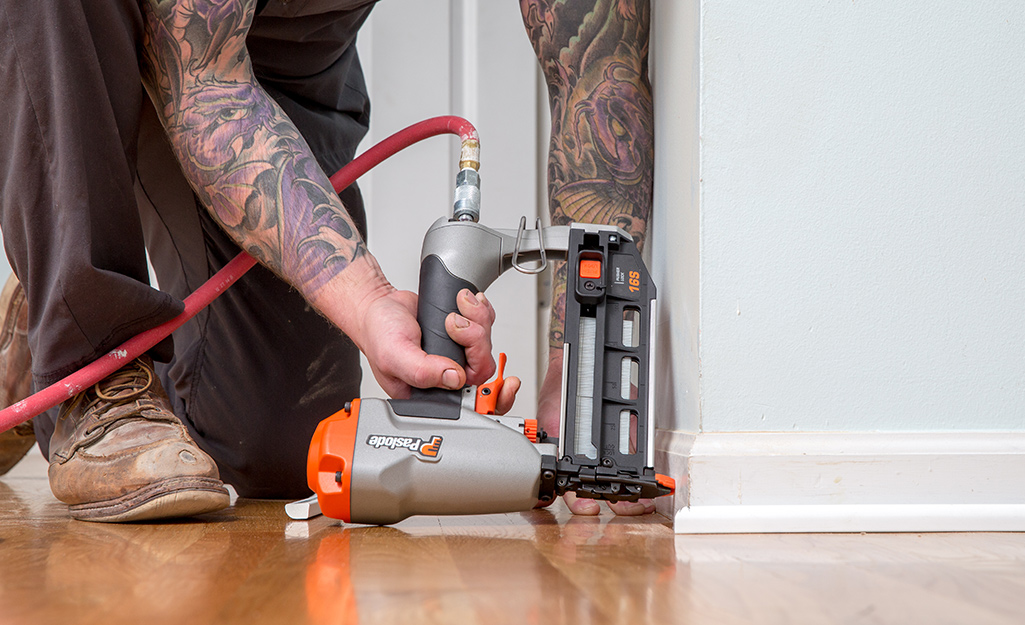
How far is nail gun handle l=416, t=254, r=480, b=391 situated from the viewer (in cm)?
81

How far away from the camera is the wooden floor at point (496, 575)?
17.4 inches

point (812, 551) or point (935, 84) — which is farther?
point (935, 84)

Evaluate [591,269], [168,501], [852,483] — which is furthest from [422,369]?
[852,483]

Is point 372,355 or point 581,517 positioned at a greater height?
point 372,355

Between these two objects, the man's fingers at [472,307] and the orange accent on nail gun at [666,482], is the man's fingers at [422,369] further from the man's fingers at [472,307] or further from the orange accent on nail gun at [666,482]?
the orange accent on nail gun at [666,482]

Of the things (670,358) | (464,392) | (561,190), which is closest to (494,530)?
(464,392)

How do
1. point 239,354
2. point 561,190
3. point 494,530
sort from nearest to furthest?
point 494,530, point 561,190, point 239,354

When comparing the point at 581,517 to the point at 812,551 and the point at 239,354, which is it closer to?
the point at 812,551

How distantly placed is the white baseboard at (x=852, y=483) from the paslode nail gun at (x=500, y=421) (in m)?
0.05

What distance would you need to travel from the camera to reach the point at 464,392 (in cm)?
80

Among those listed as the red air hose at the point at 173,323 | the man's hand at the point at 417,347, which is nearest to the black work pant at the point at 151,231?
the red air hose at the point at 173,323

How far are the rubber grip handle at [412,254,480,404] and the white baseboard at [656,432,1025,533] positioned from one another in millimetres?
268

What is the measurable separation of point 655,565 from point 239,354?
98 centimetres

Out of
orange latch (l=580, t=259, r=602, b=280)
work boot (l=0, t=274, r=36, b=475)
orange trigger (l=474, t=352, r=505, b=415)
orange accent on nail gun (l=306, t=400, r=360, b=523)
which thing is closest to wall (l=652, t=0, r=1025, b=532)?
orange latch (l=580, t=259, r=602, b=280)
